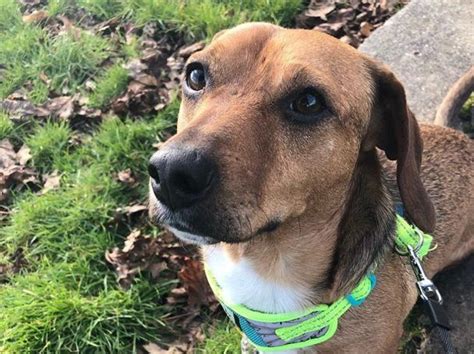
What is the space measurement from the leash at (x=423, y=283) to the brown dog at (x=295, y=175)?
0.28ft

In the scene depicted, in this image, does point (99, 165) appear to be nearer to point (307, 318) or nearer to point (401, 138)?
point (307, 318)

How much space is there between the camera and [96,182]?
489 cm

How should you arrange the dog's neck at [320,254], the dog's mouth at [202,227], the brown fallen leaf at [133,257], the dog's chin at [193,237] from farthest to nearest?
the brown fallen leaf at [133,257] → the dog's neck at [320,254] → the dog's chin at [193,237] → the dog's mouth at [202,227]

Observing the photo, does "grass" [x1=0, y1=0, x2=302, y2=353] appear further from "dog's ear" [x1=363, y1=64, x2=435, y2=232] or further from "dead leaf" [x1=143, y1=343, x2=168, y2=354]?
"dog's ear" [x1=363, y1=64, x2=435, y2=232]

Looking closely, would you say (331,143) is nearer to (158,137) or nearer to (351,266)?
(351,266)

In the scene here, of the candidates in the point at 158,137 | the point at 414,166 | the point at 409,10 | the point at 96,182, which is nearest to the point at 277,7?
the point at 409,10

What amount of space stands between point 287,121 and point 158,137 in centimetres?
272

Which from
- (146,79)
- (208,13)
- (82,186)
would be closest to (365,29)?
(208,13)

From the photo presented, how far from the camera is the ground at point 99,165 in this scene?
4070 mm

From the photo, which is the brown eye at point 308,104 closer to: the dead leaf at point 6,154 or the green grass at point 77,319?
the green grass at point 77,319

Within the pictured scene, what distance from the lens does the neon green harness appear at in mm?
2896

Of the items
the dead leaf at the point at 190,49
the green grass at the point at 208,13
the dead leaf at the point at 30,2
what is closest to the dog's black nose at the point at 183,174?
the dead leaf at the point at 190,49

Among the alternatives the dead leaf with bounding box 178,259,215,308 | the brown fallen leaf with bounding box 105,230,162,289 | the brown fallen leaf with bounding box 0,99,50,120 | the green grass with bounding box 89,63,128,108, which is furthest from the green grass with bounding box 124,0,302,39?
the dead leaf with bounding box 178,259,215,308

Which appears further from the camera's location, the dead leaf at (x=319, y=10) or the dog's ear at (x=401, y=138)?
the dead leaf at (x=319, y=10)
